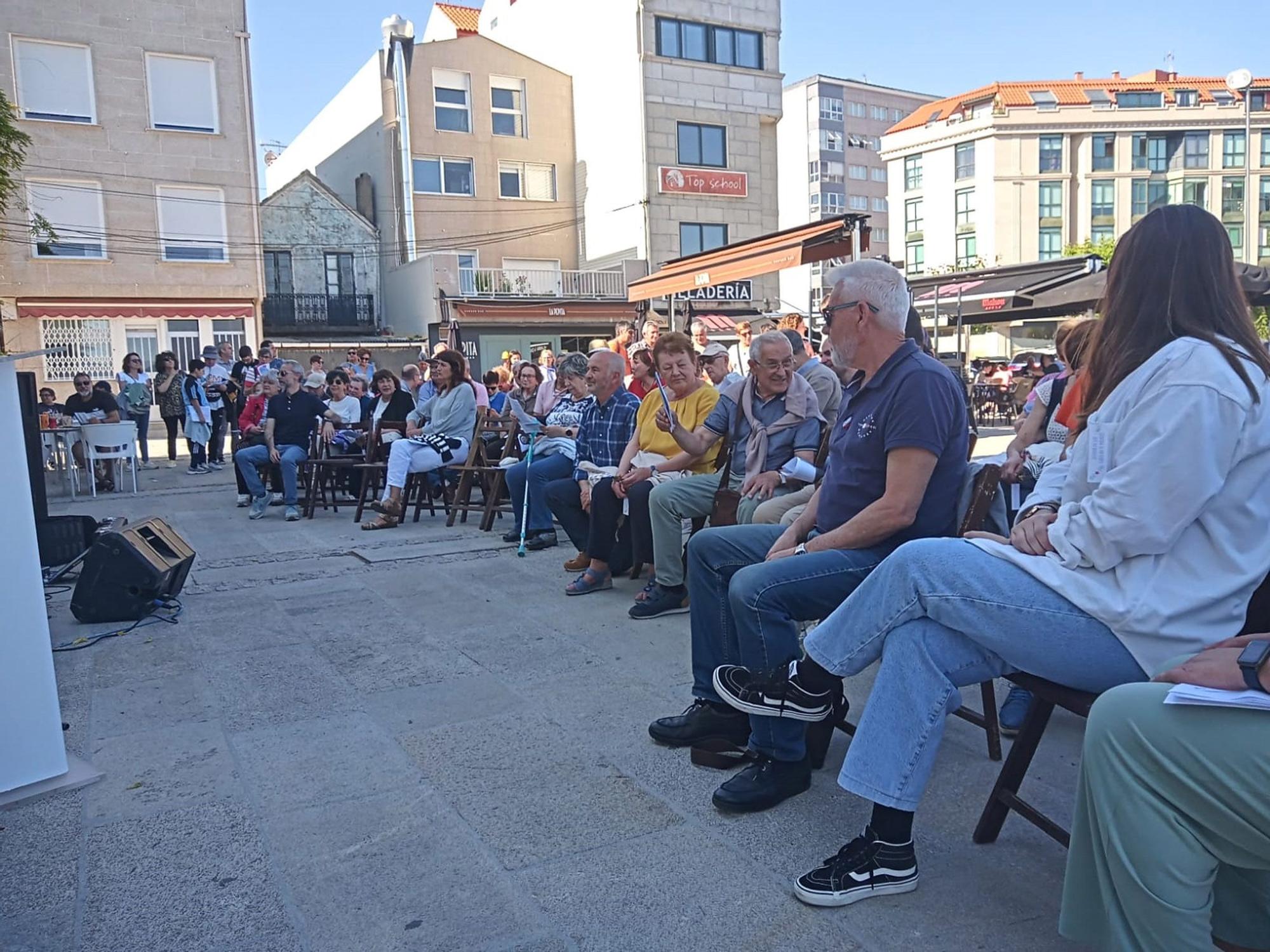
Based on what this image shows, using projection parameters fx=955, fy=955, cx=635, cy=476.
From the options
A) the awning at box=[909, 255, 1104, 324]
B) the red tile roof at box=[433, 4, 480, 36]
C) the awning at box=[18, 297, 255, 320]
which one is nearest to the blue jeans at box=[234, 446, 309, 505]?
the awning at box=[909, 255, 1104, 324]

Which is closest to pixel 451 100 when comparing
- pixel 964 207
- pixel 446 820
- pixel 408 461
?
pixel 408 461

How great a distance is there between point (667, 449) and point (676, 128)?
991 inches

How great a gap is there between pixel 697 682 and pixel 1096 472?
5.12 feet

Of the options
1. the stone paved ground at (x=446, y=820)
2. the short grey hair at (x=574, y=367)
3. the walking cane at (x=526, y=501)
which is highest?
the short grey hair at (x=574, y=367)

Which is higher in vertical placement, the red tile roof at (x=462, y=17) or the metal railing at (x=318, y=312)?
the red tile roof at (x=462, y=17)

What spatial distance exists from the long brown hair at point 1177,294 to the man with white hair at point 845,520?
0.66 m

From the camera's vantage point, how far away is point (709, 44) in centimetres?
2917

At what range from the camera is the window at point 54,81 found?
2166cm

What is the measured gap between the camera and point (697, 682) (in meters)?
3.26

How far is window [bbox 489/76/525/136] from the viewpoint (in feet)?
96.8

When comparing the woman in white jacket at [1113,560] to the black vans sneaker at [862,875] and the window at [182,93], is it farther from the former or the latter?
the window at [182,93]

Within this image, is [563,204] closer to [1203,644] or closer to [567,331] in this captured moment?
[567,331]

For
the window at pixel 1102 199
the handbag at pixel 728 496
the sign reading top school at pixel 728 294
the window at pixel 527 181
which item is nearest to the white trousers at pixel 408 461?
the handbag at pixel 728 496

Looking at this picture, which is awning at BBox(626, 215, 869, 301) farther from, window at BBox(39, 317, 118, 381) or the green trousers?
window at BBox(39, 317, 118, 381)
